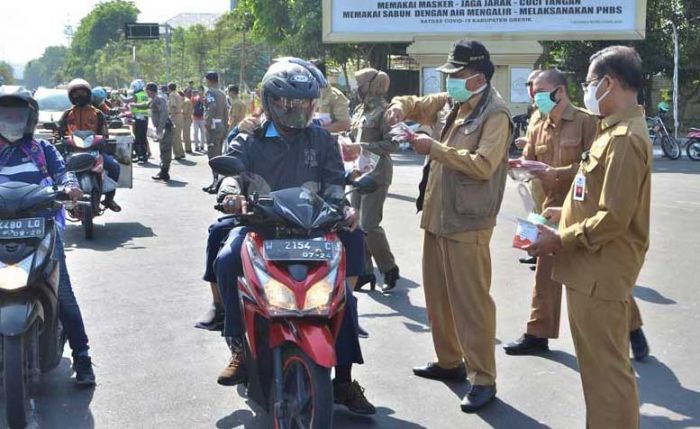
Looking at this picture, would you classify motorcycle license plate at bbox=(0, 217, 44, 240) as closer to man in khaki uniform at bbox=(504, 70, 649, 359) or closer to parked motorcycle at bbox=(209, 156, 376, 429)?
parked motorcycle at bbox=(209, 156, 376, 429)

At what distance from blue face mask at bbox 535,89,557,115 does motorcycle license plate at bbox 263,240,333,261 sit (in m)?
2.69

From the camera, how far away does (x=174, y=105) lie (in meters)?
21.2

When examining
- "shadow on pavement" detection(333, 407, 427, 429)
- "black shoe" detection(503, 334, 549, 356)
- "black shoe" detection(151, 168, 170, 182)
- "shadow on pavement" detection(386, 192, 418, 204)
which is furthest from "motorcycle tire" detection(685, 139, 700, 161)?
"shadow on pavement" detection(333, 407, 427, 429)

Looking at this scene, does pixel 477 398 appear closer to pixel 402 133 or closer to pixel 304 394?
pixel 304 394

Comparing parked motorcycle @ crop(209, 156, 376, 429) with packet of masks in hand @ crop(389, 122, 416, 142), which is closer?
parked motorcycle @ crop(209, 156, 376, 429)

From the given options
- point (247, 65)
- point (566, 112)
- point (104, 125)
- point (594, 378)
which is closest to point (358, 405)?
point (594, 378)

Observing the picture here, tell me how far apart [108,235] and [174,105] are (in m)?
10.7

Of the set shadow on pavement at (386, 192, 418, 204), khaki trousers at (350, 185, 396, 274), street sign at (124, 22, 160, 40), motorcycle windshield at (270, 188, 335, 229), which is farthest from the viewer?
street sign at (124, 22, 160, 40)

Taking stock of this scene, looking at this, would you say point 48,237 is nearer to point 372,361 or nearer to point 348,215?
point 348,215

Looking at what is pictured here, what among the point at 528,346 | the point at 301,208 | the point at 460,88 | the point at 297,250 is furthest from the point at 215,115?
the point at 297,250

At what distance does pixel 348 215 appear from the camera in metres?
4.55

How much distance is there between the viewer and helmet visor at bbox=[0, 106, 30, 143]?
526 cm

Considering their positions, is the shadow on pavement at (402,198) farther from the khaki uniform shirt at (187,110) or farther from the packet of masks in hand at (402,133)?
the khaki uniform shirt at (187,110)

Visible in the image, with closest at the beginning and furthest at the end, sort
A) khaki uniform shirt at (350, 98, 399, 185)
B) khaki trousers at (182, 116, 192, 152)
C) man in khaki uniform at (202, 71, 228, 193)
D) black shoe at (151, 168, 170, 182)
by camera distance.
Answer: khaki uniform shirt at (350, 98, 399, 185), black shoe at (151, 168, 170, 182), man in khaki uniform at (202, 71, 228, 193), khaki trousers at (182, 116, 192, 152)
